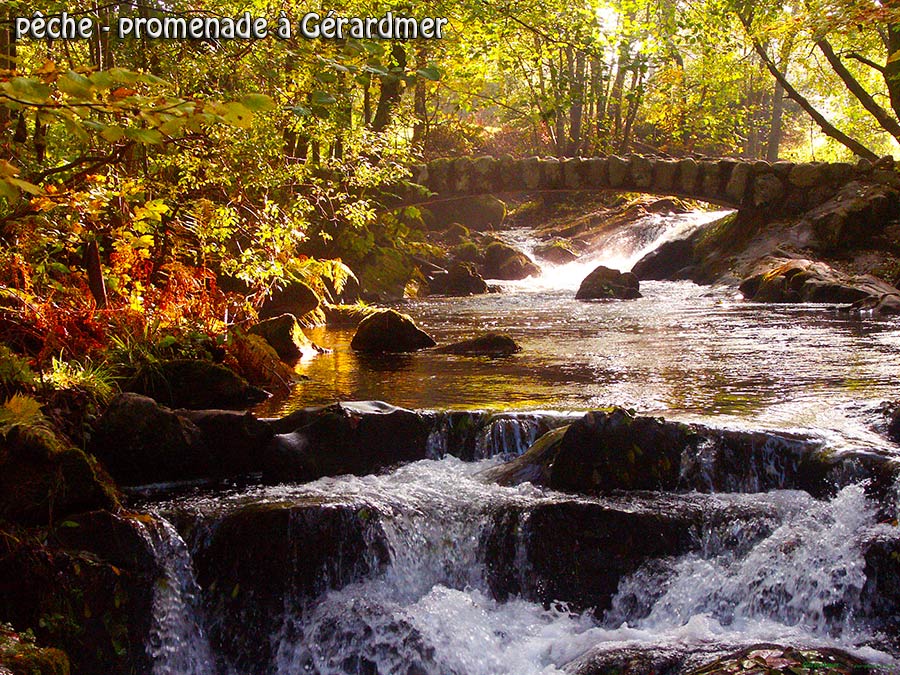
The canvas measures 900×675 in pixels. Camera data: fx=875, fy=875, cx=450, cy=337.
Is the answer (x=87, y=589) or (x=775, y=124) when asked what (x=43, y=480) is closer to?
(x=87, y=589)

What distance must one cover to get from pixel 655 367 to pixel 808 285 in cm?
828

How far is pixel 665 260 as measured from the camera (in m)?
23.0

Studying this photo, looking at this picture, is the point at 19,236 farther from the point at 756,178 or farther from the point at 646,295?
the point at 756,178

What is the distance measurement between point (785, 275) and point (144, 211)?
527 inches

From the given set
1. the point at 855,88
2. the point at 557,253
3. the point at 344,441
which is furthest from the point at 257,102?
the point at 557,253

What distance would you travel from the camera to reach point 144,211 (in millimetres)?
7320

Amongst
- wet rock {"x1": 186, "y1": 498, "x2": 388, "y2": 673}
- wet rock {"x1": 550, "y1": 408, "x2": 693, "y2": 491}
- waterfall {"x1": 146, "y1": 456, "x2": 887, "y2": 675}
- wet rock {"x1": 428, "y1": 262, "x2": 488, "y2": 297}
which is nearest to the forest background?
wet rock {"x1": 186, "y1": 498, "x2": 388, "y2": 673}

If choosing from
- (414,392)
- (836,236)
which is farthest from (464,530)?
(836,236)

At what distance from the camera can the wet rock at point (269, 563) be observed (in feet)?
16.6

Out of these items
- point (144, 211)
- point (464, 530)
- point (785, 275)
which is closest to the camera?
point (464, 530)

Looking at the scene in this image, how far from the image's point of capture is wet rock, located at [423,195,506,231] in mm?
30734

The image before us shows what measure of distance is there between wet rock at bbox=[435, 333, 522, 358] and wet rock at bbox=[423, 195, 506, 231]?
1962 cm

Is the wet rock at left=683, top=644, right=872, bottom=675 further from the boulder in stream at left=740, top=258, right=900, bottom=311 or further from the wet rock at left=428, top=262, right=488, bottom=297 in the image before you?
the wet rock at left=428, top=262, right=488, bottom=297

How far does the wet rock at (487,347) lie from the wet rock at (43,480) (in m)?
6.01
